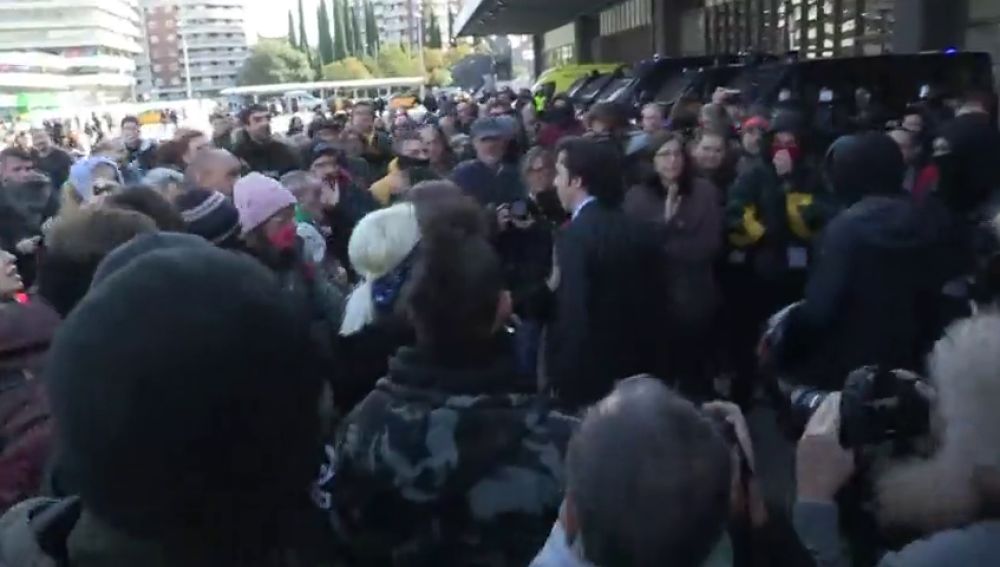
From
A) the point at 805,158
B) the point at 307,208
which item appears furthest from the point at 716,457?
the point at 805,158

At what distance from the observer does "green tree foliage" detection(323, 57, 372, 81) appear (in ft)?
431

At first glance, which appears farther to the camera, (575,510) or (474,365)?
(474,365)

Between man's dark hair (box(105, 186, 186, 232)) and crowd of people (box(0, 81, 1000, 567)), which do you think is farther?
man's dark hair (box(105, 186, 186, 232))

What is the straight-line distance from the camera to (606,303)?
4637 mm

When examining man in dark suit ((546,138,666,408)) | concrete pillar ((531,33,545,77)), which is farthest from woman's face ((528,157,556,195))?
concrete pillar ((531,33,545,77))

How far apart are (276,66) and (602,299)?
149421mm

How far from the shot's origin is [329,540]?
8.61 ft

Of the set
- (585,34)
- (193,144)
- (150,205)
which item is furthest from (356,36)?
(150,205)

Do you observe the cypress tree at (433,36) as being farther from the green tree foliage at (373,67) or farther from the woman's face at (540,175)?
the woman's face at (540,175)

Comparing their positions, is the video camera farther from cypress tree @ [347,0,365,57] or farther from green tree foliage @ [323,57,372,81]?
cypress tree @ [347,0,365,57]

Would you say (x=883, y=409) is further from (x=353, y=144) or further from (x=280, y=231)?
(x=353, y=144)

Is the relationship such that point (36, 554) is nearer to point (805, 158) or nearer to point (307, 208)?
point (307, 208)

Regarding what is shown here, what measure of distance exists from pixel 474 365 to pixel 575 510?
801 mm

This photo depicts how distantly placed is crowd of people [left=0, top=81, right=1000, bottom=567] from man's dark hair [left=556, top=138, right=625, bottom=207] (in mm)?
15
